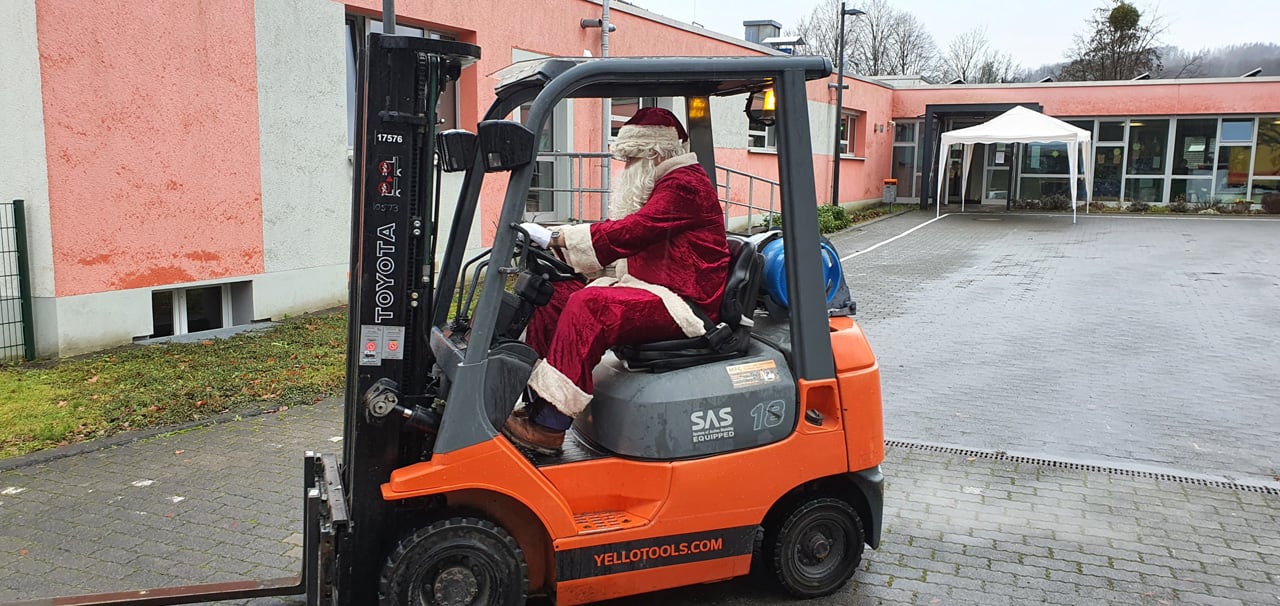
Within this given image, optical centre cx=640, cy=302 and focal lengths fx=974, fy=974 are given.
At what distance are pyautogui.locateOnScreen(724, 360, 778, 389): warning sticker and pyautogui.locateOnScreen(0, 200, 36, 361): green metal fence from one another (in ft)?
23.1

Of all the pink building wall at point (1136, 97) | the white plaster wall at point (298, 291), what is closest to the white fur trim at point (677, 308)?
the white plaster wall at point (298, 291)

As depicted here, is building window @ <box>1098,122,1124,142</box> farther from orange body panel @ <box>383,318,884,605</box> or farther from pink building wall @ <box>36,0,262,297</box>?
orange body panel @ <box>383,318,884,605</box>

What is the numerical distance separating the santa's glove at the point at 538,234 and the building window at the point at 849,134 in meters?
27.5

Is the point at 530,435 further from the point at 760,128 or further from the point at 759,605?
the point at 760,128

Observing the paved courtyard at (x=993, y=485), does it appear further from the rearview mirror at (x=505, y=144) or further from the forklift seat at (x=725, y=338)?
the rearview mirror at (x=505, y=144)

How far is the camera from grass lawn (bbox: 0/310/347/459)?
6697mm

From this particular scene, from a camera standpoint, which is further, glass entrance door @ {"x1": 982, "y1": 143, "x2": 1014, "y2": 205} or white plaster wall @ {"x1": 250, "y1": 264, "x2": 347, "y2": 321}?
glass entrance door @ {"x1": 982, "y1": 143, "x2": 1014, "y2": 205}

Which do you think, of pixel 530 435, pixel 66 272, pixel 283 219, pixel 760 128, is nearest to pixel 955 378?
pixel 760 128

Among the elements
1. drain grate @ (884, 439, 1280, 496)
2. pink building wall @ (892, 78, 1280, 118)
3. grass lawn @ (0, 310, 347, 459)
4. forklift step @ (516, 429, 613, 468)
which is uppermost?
pink building wall @ (892, 78, 1280, 118)

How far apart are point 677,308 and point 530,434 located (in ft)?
2.59

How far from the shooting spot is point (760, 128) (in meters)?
4.53

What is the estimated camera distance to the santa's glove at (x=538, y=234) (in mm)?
3643

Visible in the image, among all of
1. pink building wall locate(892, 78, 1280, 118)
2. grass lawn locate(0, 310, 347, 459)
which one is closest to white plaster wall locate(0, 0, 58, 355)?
grass lawn locate(0, 310, 347, 459)

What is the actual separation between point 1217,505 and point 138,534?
19.8 feet
